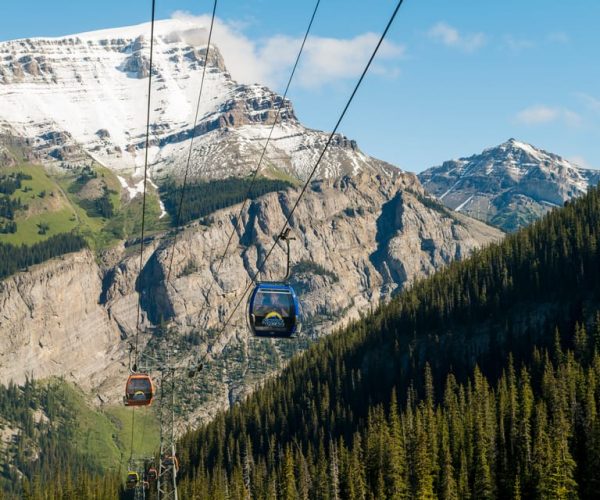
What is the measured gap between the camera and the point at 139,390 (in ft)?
321

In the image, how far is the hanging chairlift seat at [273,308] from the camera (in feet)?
223

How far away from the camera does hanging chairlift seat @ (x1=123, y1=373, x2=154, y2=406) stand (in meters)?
97.6

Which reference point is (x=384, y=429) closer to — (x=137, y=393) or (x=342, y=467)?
(x=342, y=467)

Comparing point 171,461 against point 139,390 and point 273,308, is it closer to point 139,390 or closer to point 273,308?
point 139,390

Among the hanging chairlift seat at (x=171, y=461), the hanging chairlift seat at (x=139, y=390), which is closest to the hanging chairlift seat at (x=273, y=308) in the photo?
the hanging chairlift seat at (x=139, y=390)

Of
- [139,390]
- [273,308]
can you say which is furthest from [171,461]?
[273,308]

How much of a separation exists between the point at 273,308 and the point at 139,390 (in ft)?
114

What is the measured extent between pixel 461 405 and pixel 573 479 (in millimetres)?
58988

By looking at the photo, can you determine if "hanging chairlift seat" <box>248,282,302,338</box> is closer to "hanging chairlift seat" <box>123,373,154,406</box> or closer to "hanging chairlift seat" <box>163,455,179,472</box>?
"hanging chairlift seat" <box>123,373,154,406</box>

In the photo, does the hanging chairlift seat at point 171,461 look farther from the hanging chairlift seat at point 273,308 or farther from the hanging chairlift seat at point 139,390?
the hanging chairlift seat at point 273,308

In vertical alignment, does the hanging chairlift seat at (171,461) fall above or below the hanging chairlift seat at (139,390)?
below

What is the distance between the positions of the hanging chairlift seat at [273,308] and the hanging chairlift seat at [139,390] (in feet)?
108

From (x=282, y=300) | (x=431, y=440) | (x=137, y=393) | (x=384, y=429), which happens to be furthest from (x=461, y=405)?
(x=282, y=300)

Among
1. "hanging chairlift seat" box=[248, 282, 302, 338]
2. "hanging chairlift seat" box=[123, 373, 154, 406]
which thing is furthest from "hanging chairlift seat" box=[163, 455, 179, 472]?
"hanging chairlift seat" box=[248, 282, 302, 338]
